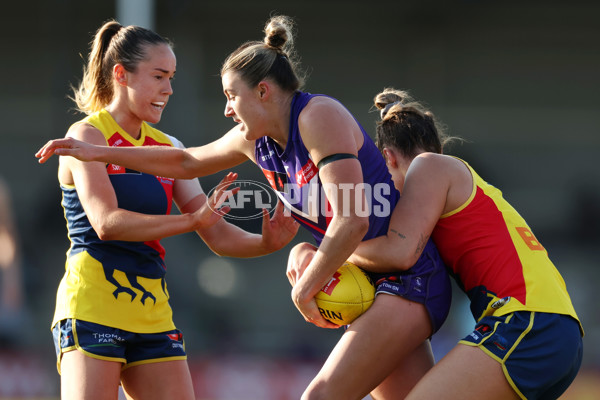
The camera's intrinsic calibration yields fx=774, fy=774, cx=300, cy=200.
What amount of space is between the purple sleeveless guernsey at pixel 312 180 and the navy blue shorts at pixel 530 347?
0.59m

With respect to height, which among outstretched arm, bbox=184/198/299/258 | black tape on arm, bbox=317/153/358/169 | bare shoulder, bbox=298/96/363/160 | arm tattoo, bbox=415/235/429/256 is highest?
bare shoulder, bbox=298/96/363/160

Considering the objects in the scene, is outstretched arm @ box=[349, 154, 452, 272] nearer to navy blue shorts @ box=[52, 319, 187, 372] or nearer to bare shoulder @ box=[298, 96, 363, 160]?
bare shoulder @ box=[298, 96, 363, 160]

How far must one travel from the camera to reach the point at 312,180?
10.5 ft

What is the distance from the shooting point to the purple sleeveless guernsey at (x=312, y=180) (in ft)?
10.5

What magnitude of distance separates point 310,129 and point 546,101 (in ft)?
58.5

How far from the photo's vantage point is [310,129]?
3084 millimetres

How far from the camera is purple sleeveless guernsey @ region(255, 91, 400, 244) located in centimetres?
320

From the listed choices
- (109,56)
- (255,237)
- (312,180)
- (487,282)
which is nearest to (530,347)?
(487,282)

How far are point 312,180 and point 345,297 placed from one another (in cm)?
50

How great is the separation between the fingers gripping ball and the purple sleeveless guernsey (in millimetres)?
190

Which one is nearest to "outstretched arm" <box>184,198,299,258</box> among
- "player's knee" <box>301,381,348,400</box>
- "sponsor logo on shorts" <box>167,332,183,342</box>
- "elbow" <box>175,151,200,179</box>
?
"elbow" <box>175,151,200,179</box>

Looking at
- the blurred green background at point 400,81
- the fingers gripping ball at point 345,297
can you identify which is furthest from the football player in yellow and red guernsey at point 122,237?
the blurred green background at point 400,81

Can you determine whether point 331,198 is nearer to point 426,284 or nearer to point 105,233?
point 426,284

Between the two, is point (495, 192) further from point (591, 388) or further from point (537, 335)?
point (591, 388)
